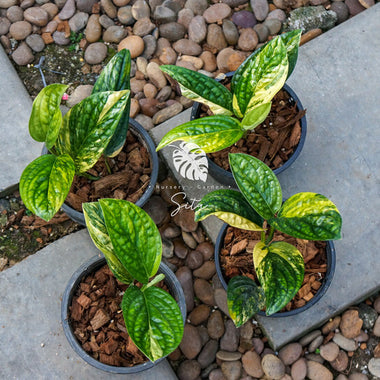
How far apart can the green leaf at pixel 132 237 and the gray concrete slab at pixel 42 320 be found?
662 millimetres

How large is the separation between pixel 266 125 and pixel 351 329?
0.85 m

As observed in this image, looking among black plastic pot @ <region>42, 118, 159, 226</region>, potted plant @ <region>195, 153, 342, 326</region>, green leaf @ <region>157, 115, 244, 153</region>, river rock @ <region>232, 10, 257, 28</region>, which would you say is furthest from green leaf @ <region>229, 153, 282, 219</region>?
river rock @ <region>232, 10, 257, 28</region>

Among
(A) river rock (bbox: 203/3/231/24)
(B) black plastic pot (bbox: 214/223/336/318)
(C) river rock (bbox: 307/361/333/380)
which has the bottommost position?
(C) river rock (bbox: 307/361/333/380)

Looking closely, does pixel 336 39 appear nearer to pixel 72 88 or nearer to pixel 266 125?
pixel 266 125

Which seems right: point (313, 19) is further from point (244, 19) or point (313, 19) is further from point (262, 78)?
point (262, 78)

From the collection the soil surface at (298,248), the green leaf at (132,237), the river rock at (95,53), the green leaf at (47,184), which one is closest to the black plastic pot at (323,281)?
the soil surface at (298,248)

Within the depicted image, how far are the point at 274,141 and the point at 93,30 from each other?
1033 millimetres

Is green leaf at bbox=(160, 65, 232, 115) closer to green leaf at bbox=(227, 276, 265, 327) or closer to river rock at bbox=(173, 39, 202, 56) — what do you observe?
green leaf at bbox=(227, 276, 265, 327)

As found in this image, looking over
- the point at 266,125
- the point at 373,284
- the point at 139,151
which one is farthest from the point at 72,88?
the point at 373,284

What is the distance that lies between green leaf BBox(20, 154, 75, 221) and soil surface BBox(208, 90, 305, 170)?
0.60m

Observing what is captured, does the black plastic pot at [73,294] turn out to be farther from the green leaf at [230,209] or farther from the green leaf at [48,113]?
the green leaf at [48,113]

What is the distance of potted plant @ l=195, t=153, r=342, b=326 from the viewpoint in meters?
1.38

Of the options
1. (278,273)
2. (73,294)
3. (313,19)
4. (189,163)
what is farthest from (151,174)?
(313,19)

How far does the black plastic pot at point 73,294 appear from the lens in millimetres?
1650
